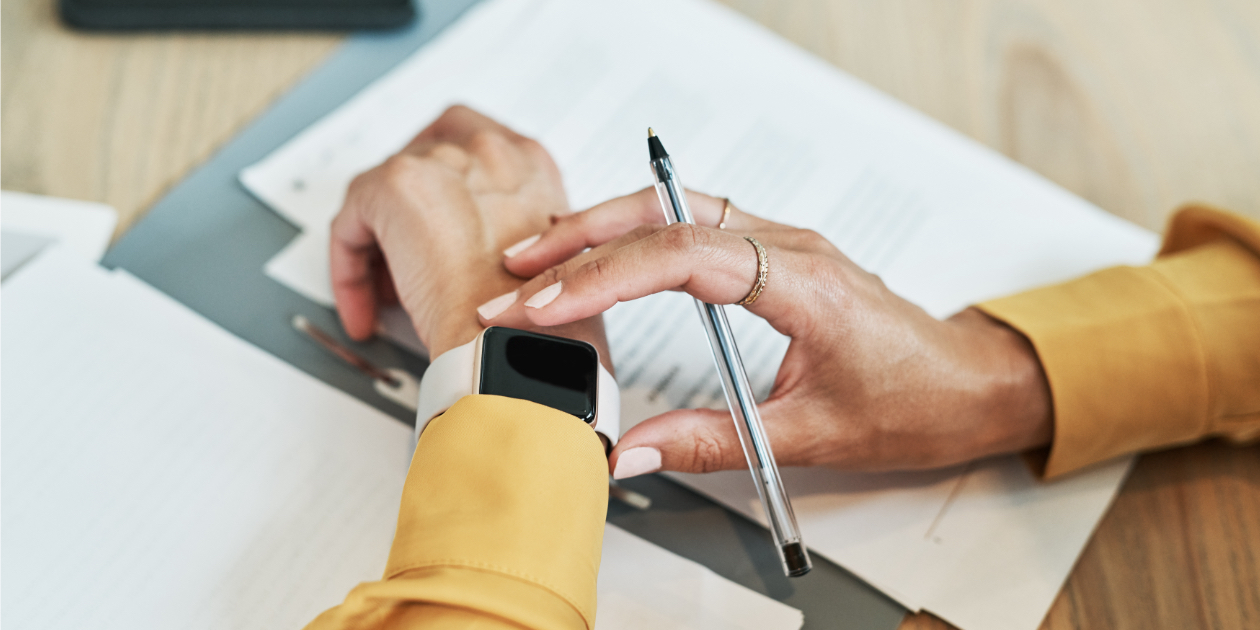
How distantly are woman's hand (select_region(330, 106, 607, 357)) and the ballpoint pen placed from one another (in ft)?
0.32

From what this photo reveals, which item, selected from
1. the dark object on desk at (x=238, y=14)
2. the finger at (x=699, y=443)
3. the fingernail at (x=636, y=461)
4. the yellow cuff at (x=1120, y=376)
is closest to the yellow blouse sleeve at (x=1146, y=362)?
the yellow cuff at (x=1120, y=376)

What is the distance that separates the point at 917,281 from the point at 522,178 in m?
0.40

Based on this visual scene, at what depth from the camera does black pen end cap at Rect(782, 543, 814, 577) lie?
54cm

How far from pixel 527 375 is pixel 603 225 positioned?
6.8 inches

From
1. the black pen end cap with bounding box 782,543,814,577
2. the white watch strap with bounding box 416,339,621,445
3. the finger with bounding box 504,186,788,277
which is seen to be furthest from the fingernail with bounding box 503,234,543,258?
the black pen end cap with bounding box 782,543,814,577

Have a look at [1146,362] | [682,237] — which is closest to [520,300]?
[682,237]

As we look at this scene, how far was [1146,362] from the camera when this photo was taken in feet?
2.12

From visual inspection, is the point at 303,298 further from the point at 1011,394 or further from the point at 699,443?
the point at 1011,394

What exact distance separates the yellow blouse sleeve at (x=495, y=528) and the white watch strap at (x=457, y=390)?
2 cm

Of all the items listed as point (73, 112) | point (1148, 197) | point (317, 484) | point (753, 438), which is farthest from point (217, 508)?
point (1148, 197)

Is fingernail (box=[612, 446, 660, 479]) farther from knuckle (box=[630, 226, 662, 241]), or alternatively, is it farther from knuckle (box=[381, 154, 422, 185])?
knuckle (box=[381, 154, 422, 185])

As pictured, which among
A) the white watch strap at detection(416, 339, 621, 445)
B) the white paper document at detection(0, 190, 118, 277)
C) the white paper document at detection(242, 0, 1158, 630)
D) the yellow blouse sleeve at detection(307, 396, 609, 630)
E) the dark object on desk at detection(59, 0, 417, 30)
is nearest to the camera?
the yellow blouse sleeve at detection(307, 396, 609, 630)

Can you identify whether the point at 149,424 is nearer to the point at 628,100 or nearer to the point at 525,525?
the point at 525,525

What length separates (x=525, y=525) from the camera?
439 millimetres
